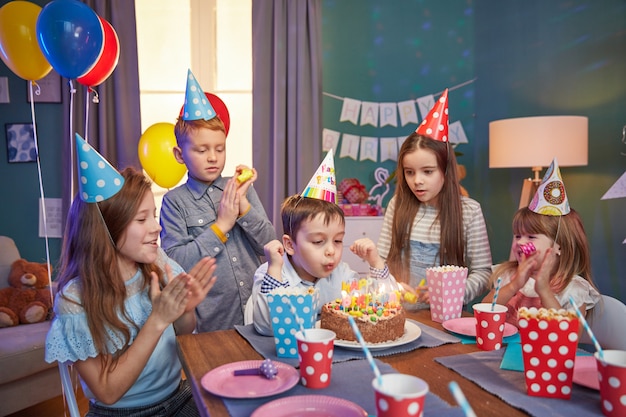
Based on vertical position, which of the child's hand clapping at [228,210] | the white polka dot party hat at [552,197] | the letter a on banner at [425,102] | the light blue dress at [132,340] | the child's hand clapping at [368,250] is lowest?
the light blue dress at [132,340]

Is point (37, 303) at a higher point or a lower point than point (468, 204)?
lower

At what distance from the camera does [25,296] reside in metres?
3.10

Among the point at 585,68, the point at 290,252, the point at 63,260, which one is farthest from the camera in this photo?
the point at 585,68

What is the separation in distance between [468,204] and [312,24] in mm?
2692

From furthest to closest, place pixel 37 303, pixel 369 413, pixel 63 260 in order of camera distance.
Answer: pixel 37 303, pixel 63 260, pixel 369 413

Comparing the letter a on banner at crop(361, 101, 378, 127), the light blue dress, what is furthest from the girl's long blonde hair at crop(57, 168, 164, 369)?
the letter a on banner at crop(361, 101, 378, 127)

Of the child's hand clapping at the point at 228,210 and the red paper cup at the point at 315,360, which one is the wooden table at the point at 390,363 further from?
the child's hand clapping at the point at 228,210

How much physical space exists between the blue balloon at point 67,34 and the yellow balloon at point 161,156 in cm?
91

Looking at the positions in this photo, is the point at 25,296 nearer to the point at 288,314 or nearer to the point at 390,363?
the point at 288,314

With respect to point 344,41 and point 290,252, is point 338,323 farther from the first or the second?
point 344,41

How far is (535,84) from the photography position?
4.22m

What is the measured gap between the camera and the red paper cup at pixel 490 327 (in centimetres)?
133

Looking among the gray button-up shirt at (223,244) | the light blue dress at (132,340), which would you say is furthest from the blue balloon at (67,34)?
the light blue dress at (132,340)

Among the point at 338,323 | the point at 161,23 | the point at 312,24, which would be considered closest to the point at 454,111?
the point at 312,24
